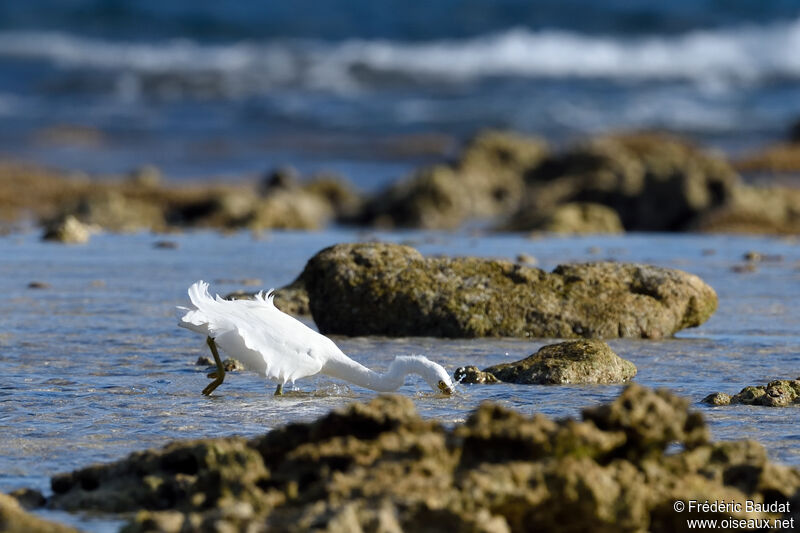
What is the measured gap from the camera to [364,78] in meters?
42.8

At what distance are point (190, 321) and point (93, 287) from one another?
455cm

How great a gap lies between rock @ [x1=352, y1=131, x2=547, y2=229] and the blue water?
3.67 metres

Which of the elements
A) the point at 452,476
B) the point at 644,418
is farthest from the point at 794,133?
the point at 452,476

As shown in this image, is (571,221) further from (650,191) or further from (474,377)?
(474,377)

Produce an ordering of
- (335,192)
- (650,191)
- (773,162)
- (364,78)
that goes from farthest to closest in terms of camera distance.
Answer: (364,78)
(773,162)
(335,192)
(650,191)


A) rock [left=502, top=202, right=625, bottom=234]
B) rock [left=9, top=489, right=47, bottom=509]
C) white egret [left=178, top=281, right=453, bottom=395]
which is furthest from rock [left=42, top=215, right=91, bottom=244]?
rock [left=9, top=489, right=47, bottom=509]

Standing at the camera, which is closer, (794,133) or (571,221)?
(571,221)

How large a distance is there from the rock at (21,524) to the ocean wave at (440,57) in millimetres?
38956

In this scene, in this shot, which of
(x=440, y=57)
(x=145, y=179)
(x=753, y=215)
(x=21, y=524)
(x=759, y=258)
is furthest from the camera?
(x=440, y=57)

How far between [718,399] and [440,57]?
40.3m

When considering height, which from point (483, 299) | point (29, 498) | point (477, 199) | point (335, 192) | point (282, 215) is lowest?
point (29, 498)

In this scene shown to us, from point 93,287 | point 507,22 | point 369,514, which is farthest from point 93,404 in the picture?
point 507,22

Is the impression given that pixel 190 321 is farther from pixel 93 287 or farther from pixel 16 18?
pixel 16 18

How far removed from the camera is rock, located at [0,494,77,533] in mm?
3291
